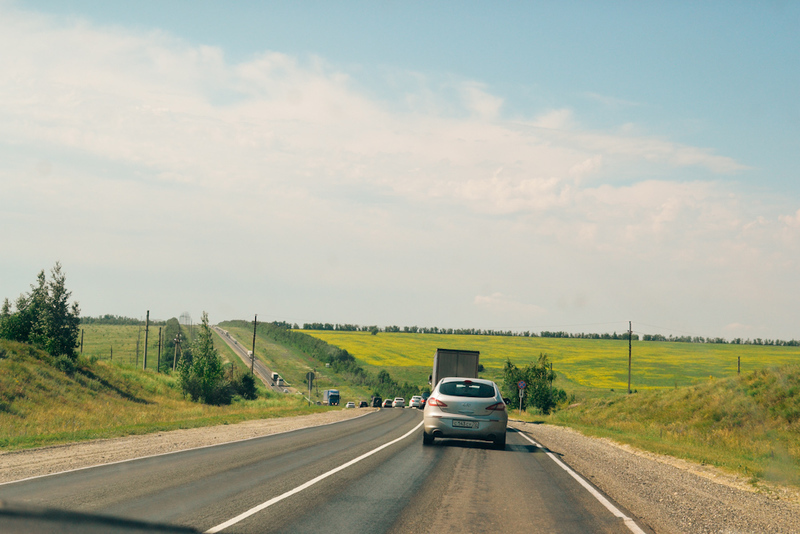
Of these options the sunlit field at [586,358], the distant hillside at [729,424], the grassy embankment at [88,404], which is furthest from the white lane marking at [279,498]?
A: the sunlit field at [586,358]

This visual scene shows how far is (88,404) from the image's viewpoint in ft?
132

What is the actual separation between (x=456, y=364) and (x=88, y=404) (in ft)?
85.9

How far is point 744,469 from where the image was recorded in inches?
554

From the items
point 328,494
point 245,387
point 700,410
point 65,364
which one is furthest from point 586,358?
point 328,494

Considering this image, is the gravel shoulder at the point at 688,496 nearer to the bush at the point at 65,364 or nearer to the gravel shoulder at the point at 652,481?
the gravel shoulder at the point at 652,481

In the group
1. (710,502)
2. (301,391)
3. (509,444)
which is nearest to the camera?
(710,502)

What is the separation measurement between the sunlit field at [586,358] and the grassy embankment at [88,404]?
162ft

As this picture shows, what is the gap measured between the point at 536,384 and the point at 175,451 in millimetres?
53586

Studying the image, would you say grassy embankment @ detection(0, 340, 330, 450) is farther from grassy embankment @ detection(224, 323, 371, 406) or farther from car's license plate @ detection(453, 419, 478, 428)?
grassy embankment @ detection(224, 323, 371, 406)

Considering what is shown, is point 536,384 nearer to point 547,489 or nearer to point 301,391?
point 301,391

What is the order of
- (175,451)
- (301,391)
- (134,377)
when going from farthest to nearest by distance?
1. (301,391)
2. (134,377)
3. (175,451)

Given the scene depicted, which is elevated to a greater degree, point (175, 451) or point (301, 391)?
point (175, 451)

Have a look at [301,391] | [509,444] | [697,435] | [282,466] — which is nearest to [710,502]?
[282,466]

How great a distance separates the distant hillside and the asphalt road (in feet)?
21.6
